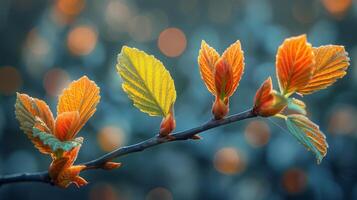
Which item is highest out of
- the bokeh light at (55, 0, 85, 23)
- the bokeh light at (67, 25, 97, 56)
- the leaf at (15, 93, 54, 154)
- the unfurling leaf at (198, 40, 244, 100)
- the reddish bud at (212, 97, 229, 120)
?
the bokeh light at (55, 0, 85, 23)

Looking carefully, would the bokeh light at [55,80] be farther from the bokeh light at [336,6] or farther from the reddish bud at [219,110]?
the reddish bud at [219,110]

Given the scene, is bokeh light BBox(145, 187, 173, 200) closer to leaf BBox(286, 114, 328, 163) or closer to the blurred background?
the blurred background

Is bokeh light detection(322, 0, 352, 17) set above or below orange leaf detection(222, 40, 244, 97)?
above

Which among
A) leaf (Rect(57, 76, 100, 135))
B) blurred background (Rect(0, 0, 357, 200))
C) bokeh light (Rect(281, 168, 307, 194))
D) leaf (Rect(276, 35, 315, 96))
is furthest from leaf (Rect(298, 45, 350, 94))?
bokeh light (Rect(281, 168, 307, 194))

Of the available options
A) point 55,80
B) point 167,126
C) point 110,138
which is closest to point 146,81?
point 167,126

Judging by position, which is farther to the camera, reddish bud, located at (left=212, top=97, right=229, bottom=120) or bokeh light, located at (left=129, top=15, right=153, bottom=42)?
bokeh light, located at (left=129, top=15, right=153, bottom=42)

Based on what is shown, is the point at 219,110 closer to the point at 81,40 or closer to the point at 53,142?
the point at 53,142

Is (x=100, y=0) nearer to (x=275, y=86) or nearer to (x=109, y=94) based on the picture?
(x=109, y=94)
